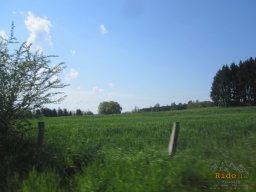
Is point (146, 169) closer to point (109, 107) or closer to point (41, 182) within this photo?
point (41, 182)

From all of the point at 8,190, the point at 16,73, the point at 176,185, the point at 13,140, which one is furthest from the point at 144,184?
the point at 16,73

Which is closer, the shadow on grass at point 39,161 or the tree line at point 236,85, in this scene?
the shadow on grass at point 39,161

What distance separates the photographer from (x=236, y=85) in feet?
324

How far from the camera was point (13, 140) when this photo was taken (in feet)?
35.0

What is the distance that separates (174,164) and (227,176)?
1028mm

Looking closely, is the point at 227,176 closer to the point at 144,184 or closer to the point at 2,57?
the point at 144,184

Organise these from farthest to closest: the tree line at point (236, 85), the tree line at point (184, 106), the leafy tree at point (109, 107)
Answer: the leafy tree at point (109, 107) → the tree line at point (184, 106) → the tree line at point (236, 85)

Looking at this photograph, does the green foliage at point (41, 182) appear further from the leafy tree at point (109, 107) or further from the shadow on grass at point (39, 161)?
the leafy tree at point (109, 107)

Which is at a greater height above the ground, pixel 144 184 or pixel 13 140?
pixel 13 140

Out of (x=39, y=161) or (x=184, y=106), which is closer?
(x=39, y=161)


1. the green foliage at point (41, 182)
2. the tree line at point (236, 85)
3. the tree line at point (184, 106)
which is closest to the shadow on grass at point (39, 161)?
the green foliage at point (41, 182)

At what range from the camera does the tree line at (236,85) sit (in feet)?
317

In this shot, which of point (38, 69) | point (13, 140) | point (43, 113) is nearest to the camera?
point (13, 140)

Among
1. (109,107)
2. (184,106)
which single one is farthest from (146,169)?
(109,107)
